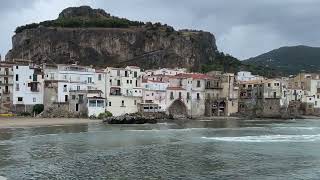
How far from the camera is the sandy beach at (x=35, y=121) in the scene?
73431mm

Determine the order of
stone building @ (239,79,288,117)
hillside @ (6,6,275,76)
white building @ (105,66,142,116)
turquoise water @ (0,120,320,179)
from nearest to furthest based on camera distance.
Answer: turquoise water @ (0,120,320,179), white building @ (105,66,142,116), stone building @ (239,79,288,117), hillside @ (6,6,275,76)

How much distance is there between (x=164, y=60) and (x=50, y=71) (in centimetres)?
8524

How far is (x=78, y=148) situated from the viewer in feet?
149

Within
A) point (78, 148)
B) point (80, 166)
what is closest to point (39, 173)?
point (80, 166)

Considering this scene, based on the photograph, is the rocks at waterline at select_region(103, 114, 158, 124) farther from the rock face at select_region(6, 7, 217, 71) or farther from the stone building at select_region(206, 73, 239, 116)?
the rock face at select_region(6, 7, 217, 71)

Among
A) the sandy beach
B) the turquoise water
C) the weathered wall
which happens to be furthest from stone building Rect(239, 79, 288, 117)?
the turquoise water

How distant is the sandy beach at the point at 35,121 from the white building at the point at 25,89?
7540 millimetres

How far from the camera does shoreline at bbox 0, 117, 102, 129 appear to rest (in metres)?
73.2

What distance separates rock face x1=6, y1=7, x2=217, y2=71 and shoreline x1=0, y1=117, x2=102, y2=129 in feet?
275

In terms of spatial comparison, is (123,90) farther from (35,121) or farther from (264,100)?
(264,100)

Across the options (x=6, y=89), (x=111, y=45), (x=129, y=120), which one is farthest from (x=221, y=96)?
(x=111, y=45)

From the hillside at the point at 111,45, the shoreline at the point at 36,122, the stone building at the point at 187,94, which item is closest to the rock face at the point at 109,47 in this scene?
the hillside at the point at 111,45

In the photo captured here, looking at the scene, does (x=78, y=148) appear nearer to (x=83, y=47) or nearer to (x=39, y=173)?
(x=39, y=173)

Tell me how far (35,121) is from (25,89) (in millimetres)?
11479
